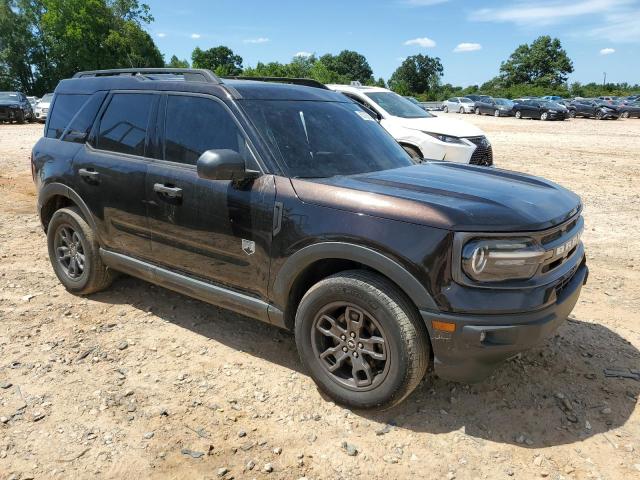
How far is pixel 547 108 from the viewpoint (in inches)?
1351

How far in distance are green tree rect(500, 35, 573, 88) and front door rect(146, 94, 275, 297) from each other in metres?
87.2

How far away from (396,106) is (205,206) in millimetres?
6997

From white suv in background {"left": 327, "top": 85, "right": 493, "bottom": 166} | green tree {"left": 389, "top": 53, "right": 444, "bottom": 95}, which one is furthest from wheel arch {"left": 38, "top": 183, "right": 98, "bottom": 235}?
green tree {"left": 389, "top": 53, "right": 444, "bottom": 95}

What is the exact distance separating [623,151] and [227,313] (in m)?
15.9

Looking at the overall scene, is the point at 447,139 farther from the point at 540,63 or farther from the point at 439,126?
the point at 540,63

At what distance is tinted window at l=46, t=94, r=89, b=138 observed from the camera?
455 centimetres

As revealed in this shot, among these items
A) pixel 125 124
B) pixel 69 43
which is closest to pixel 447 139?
pixel 125 124

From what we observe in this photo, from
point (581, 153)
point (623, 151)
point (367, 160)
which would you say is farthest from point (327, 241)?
point (623, 151)

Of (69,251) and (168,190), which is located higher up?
(168,190)

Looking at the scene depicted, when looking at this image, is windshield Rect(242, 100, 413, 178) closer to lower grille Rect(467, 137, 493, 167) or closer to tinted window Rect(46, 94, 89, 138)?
tinted window Rect(46, 94, 89, 138)

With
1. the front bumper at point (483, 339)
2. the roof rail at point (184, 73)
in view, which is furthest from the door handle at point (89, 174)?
the front bumper at point (483, 339)

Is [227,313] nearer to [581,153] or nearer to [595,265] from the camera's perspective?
[595,265]

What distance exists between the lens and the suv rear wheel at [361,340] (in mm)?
2766

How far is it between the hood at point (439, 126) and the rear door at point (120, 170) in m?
5.80
